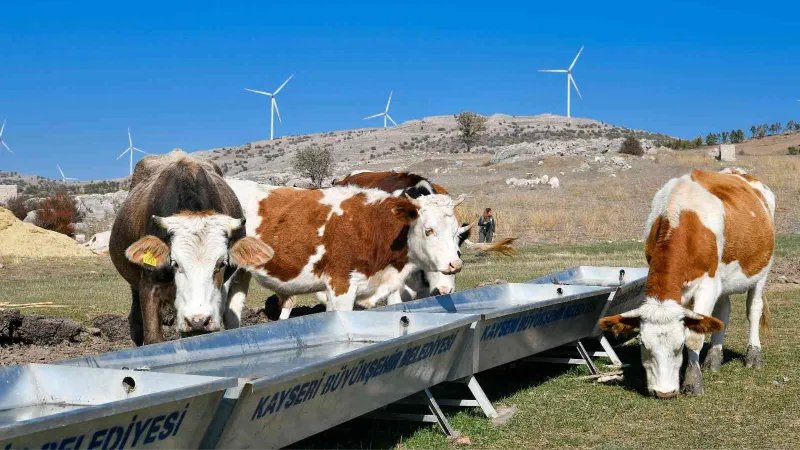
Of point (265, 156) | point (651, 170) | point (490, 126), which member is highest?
point (651, 170)

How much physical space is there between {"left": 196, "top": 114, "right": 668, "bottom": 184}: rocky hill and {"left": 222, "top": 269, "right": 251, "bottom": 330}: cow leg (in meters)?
66.9

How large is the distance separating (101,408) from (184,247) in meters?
3.87

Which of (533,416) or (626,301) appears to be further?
(626,301)

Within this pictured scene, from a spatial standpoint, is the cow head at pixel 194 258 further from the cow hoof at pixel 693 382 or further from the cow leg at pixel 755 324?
the cow leg at pixel 755 324

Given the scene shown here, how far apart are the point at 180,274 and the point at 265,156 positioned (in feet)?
343

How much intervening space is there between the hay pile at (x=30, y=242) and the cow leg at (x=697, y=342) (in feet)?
77.4

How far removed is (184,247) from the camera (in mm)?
7996

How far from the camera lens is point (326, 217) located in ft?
39.7

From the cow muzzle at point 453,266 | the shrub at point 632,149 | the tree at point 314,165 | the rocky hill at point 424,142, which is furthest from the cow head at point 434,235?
the rocky hill at point 424,142

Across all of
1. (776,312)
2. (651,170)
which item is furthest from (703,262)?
(651,170)

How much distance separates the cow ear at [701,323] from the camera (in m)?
8.84

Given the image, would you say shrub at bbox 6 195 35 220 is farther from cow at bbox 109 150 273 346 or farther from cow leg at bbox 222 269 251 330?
cow at bbox 109 150 273 346

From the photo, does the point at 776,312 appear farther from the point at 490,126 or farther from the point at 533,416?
the point at 490,126

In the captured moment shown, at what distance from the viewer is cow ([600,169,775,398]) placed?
8.91 m
